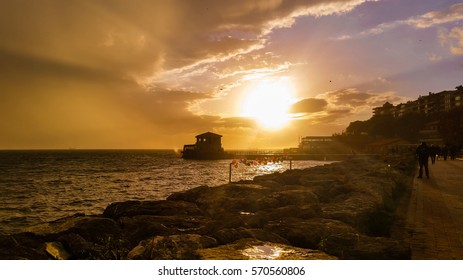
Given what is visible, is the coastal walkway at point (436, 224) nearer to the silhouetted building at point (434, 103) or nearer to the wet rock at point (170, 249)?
the wet rock at point (170, 249)

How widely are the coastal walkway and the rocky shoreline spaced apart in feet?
1.63

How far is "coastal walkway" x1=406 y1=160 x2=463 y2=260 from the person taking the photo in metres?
5.77

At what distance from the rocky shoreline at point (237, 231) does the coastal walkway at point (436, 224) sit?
497 mm

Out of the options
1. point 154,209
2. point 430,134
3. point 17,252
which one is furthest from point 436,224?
point 430,134

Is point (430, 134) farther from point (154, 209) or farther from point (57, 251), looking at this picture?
point (57, 251)

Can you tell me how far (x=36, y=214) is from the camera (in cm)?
1897

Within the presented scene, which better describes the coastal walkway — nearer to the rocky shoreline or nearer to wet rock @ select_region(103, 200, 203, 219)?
the rocky shoreline

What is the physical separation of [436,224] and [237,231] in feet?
15.5

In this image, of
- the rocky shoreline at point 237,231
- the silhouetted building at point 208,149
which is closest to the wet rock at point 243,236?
the rocky shoreline at point 237,231

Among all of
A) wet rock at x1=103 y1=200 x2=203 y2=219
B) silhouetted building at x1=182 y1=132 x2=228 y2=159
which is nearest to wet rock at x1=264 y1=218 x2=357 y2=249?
wet rock at x1=103 y1=200 x2=203 y2=219

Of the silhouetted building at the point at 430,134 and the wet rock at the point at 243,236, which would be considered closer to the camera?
the wet rock at the point at 243,236

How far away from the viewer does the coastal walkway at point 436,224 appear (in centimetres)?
577
